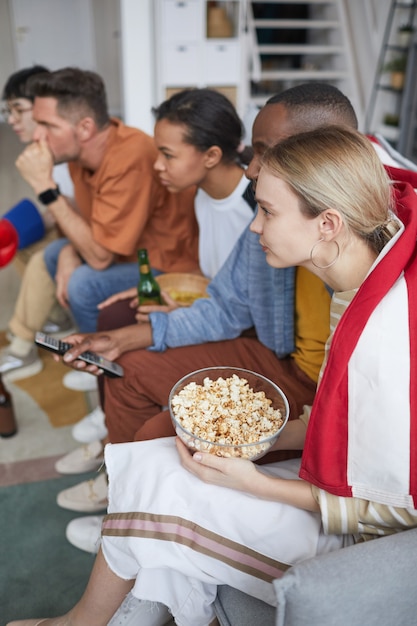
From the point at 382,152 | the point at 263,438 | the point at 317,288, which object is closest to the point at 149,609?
the point at 263,438

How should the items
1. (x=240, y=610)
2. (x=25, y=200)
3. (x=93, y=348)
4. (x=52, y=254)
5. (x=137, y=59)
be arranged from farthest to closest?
1. (x=137, y=59)
2. (x=25, y=200)
3. (x=52, y=254)
4. (x=93, y=348)
5. (x=240, y=610)

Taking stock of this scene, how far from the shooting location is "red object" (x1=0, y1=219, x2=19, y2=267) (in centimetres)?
221

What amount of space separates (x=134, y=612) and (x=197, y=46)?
455 centimetres

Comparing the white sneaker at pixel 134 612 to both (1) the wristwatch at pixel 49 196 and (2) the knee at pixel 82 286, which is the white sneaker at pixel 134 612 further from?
(1) the wristwatch at pixel 49 196

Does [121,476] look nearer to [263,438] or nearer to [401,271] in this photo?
[263,438]

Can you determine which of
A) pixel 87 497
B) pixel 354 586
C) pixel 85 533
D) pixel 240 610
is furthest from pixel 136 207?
pixel 354 586

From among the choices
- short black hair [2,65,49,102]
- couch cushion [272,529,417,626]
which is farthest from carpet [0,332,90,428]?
couch cushion [272,529,417,626]

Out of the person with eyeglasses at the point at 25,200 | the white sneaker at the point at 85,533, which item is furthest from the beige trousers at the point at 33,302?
the white sneaker at the point at 85,533

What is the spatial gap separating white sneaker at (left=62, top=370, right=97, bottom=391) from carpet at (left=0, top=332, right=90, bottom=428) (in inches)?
0.7

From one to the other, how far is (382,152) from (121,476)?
1083 mm

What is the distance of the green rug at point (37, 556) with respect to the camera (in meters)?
1.41

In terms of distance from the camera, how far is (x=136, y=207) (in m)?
2.06

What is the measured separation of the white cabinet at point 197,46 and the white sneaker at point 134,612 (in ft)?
13.5

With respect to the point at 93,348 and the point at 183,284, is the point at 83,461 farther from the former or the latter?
the point at 183,284
